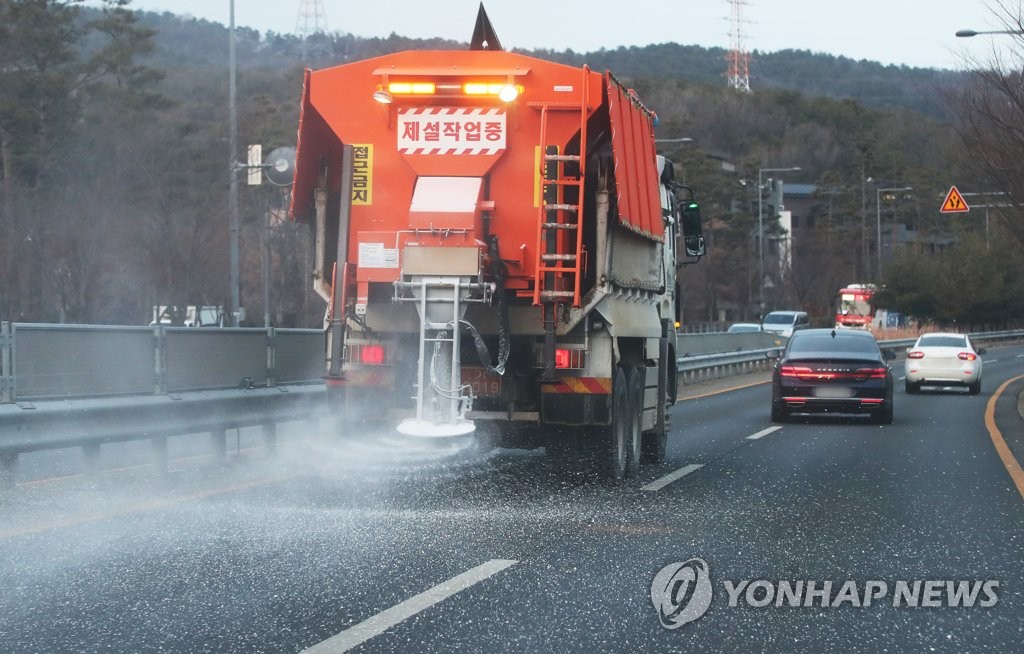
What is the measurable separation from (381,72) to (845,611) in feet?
20.5

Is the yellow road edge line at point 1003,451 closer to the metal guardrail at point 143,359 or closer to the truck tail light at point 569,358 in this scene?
the truck tail light at point 569,358

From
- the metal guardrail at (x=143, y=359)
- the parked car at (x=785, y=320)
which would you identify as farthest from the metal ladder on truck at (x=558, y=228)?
the parked car at (x=785, y=320)

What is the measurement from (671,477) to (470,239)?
340 cm

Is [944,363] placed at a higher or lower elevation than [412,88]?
lower

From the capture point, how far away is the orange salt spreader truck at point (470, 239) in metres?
10.9

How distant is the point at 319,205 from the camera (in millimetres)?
11711

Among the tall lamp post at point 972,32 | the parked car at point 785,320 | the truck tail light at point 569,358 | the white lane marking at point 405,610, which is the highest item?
the tall lamp post at point 972,32

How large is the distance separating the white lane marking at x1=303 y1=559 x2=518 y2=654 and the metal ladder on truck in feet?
10.9

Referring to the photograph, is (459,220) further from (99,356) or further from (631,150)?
(99,356)

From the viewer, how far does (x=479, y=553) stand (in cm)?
819

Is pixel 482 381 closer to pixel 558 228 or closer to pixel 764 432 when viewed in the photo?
pixel 558 228

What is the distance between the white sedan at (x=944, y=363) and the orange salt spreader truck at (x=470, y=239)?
70.3 feet
